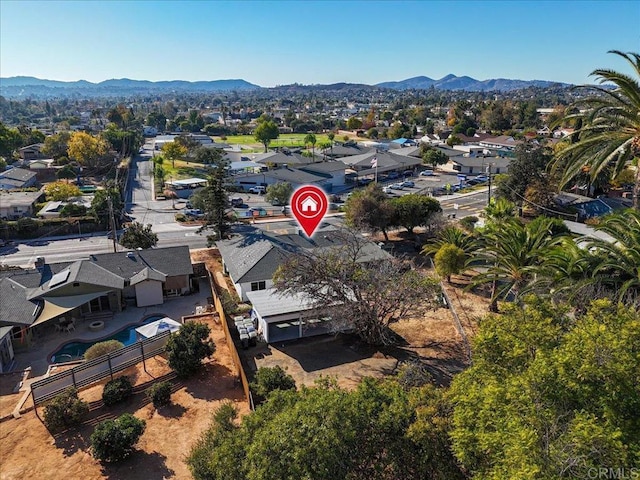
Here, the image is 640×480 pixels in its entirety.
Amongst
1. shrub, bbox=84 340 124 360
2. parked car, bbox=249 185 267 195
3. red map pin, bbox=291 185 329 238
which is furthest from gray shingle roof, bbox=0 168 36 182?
red map pin, bbox=291 185 329 238

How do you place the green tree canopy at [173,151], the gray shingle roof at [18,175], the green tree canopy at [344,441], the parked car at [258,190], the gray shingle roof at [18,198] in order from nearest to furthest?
the green tree canopy at [344,441] < the gray shingle roof at [18,198] < the gray shingle roof at [18,175] < the parked car at [258,190] < the green tree canopy at [173,151]

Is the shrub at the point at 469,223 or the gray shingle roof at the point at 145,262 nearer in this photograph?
the gray shingle roof at the point at 145,262

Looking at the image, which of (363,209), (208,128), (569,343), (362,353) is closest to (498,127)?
(208,128)

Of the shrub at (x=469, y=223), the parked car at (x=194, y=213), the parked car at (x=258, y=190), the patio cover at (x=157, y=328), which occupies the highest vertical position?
the shrub at (x=469, y=223)

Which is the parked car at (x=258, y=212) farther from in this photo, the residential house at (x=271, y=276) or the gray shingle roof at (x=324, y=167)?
the gray shingle roof at (x=324, y=167)

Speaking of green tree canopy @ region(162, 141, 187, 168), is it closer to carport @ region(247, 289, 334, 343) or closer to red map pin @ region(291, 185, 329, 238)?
red map pin @ region(291, 185, 329, 238)

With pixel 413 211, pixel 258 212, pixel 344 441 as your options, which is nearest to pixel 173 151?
pixel 258 212

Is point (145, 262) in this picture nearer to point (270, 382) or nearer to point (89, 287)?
point (89, 287)

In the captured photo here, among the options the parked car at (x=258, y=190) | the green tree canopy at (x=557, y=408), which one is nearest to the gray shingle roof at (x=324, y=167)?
the parked car at (x=258, y=190)
